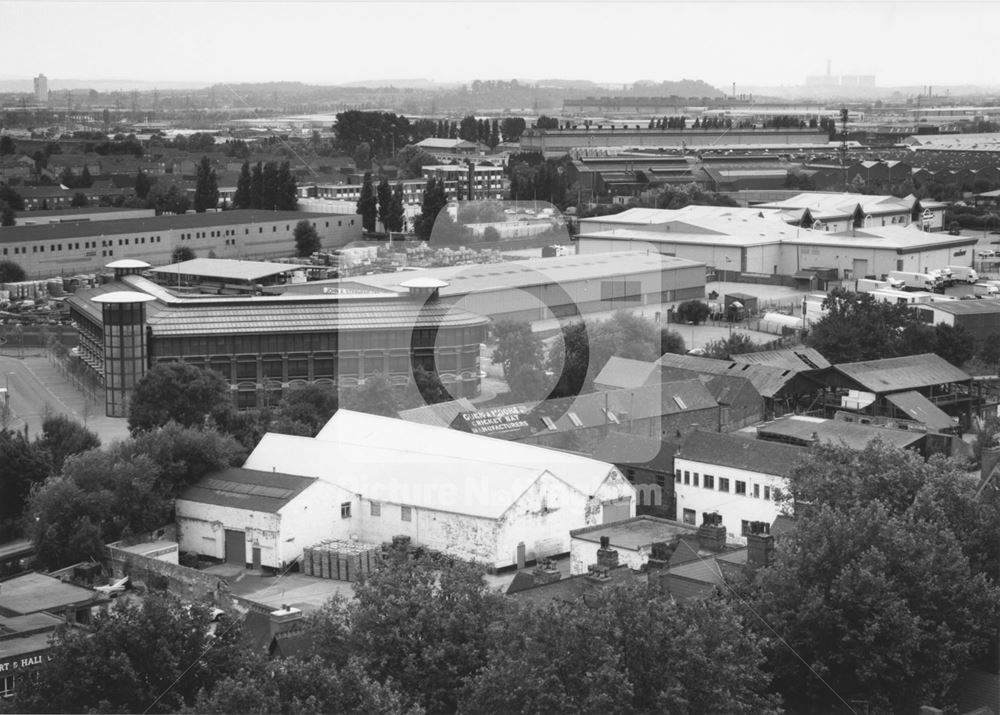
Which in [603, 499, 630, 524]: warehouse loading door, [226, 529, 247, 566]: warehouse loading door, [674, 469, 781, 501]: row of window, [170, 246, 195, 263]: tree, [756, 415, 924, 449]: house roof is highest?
[170, 246, 195, 263]: tree

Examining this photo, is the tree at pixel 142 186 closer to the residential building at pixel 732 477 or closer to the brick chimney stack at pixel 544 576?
the residential building at pixel 732 477

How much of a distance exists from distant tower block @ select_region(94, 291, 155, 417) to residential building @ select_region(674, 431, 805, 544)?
3657 mm

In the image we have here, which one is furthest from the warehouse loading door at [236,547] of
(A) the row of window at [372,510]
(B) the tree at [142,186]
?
(B) the tree at [142,186]

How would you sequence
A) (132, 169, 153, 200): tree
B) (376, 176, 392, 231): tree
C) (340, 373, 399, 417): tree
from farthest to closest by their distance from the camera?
(132, 169, 153, 200): tree, (376, 176, 392, 231): tree, (340, 373, 399, 417): tree

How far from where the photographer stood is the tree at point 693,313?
12383 millimetres

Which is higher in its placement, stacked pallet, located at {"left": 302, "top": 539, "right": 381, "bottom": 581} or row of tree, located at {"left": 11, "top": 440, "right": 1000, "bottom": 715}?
row of tree, located at {"left": 11, "top": 440, "right": 1000, "bottom": 715}

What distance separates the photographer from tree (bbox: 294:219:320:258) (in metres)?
16.9

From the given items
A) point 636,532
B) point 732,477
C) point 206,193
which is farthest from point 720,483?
point 206,193

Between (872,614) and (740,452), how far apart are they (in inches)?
92.7

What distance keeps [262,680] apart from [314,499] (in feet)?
8.51

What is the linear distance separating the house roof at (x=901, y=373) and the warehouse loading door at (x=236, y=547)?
386cm

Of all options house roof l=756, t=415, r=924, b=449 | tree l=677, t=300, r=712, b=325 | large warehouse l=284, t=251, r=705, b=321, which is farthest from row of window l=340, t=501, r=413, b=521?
tree l=677, t=300, r=712, b=325

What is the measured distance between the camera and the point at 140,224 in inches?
651

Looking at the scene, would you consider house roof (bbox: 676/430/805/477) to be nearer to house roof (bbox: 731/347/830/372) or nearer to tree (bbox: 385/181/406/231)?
house roof (bbox: 731/347/830/372)
